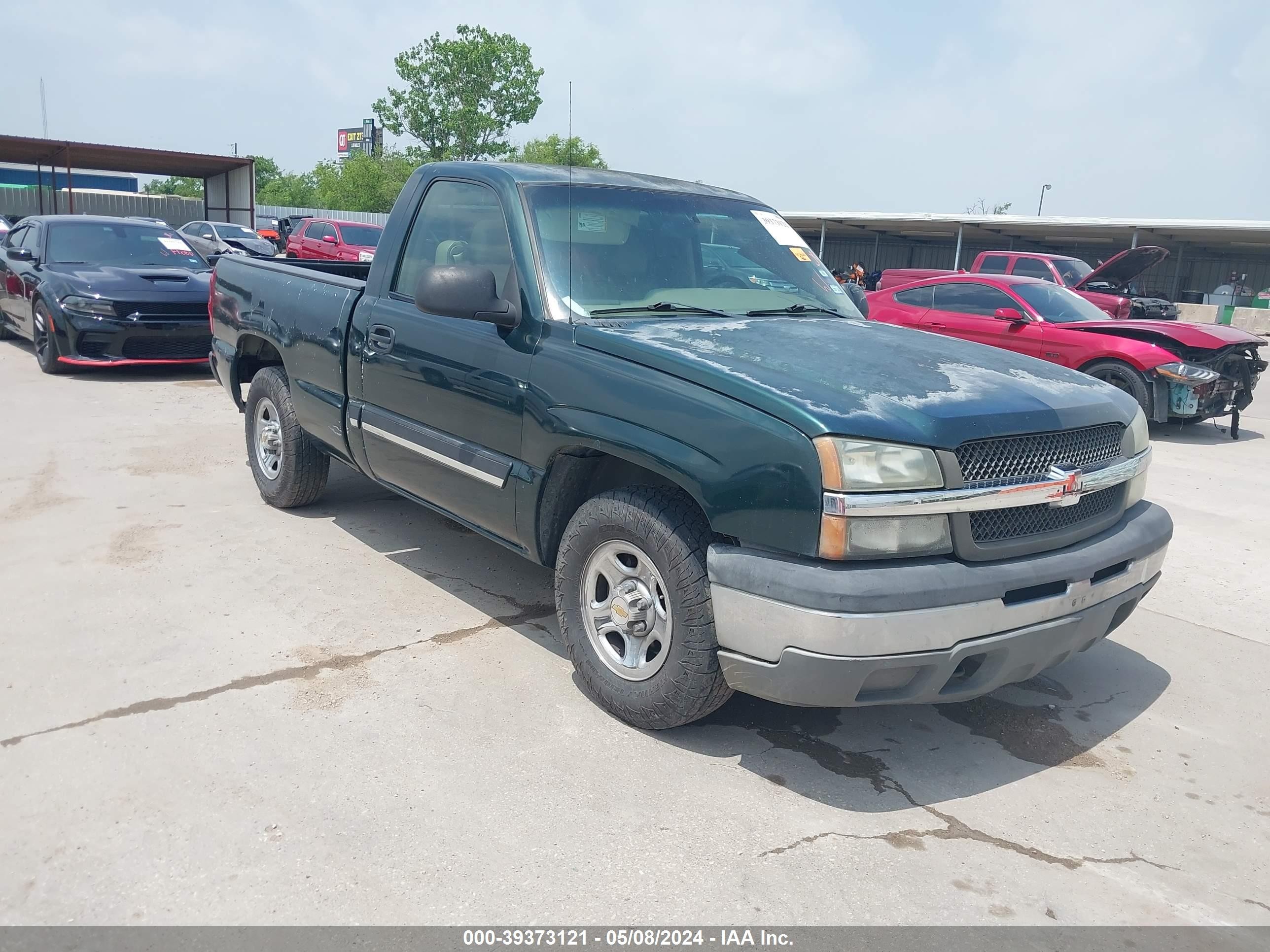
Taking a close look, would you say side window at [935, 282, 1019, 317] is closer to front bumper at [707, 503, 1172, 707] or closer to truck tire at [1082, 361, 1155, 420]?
truck tire at [1082, 361, 1155, 420]

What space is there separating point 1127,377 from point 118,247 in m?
10.8

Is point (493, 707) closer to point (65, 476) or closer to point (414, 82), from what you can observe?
point (65, 476)

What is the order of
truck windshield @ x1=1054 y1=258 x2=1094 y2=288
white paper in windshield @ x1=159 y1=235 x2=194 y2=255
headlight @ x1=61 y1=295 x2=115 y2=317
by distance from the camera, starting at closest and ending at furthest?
headlight @ x1=61 y1=295 x2=115 y2=317 < white paper in windshield @ x1=159 y1=235 x2=194 y2=255 < truck windshield @ x1=1054 y1=258 x2=1094 y2=288

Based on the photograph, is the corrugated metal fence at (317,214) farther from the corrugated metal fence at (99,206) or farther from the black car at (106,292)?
the black car at (106,292)

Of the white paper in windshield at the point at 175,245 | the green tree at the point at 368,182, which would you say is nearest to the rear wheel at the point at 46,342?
the white paper in windshield at the point at 175,245

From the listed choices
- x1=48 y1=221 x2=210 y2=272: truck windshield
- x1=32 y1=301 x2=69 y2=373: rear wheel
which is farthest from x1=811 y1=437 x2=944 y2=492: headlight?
x1=48 y1=221 x2=210 y2=272: truck windshield

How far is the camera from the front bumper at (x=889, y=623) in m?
2.80

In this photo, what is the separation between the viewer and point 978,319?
437 inches

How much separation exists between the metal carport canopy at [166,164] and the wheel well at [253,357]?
27.9 m

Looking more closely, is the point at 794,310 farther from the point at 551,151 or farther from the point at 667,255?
the point at 551,151

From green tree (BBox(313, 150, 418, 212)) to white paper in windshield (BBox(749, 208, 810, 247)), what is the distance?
60183mm

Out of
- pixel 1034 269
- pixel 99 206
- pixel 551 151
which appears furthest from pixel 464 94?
pixel 1034 269

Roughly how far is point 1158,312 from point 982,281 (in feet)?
28.6

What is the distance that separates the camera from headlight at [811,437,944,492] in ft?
9.21
